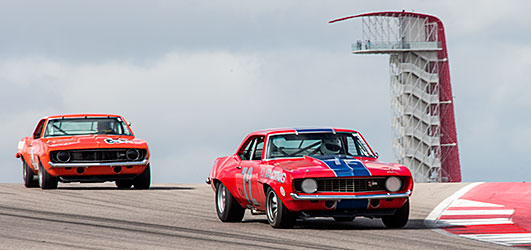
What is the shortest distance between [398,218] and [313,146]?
151 centimetres

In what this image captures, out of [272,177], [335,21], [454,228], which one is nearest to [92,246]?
[272,177]

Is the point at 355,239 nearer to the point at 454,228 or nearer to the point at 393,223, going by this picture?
the point at 393,223

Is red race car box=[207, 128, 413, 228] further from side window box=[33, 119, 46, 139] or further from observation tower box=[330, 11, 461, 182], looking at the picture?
observation tower box=[330, 11, 461, 182]

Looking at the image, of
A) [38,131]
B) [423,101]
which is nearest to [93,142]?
[38,131]

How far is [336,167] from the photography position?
36.0ft

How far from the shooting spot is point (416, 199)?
17672mm

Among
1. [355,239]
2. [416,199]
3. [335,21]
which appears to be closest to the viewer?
[355,239]

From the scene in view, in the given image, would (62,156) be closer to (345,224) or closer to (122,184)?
(122,184)

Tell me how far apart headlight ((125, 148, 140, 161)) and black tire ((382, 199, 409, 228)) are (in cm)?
801

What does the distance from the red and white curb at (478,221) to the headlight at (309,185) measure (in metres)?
1.84

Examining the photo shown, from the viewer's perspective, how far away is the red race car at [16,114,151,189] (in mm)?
18203

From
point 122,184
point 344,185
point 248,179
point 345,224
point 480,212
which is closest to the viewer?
point 344,185

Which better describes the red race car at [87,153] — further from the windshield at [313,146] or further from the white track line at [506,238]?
the white track line at [506,238]

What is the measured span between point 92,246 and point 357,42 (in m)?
68.5
